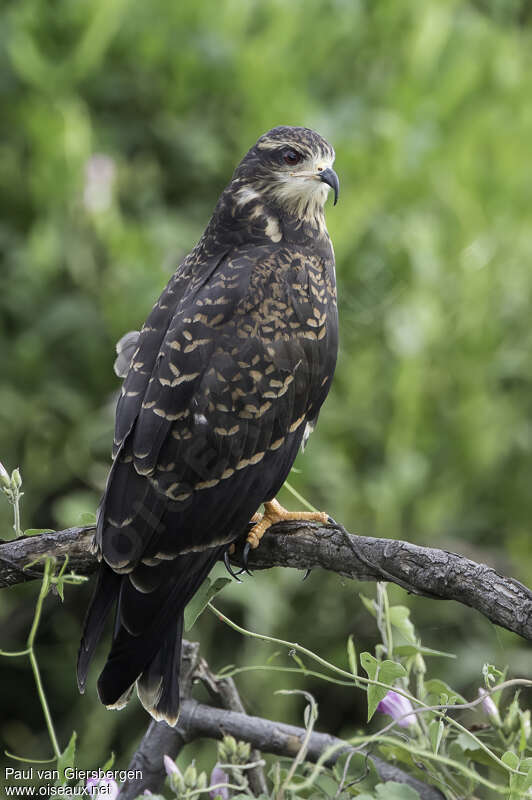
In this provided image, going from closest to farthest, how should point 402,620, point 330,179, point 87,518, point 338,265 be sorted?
1. point 402,620
2. point 87,518
3. point 330,179
4. point 338,265

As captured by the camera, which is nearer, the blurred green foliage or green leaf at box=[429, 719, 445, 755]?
green leaf at box=[429, 719, 445, 755]

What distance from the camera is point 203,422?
7.22 feet

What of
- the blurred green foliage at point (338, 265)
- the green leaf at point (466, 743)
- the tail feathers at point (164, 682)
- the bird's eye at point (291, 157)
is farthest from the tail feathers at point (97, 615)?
the blurred green foliage at point (338, 265)

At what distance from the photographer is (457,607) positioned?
405 cm

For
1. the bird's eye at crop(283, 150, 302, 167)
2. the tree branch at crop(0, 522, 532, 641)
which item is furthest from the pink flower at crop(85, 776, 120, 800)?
the bird's eye at crop(283, 150, 302, 167)

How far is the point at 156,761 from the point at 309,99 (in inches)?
143

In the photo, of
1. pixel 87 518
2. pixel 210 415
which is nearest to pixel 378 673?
pixel 87 518

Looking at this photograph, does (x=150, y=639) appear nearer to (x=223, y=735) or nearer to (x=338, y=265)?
(x=223, y=735)

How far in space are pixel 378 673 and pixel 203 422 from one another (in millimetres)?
771

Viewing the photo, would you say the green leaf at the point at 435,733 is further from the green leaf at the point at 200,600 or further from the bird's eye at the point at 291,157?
the bird's eye at the point at 291,157

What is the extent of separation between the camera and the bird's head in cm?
265

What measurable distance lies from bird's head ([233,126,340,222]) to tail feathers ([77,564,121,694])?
1.05 metres

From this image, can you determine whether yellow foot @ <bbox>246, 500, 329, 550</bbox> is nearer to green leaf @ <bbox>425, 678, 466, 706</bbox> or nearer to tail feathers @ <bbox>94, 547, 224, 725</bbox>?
tail feathers @ <bbox>94, 547, 224, 725</bbox>

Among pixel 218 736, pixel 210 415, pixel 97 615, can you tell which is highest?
pixel 210 415
